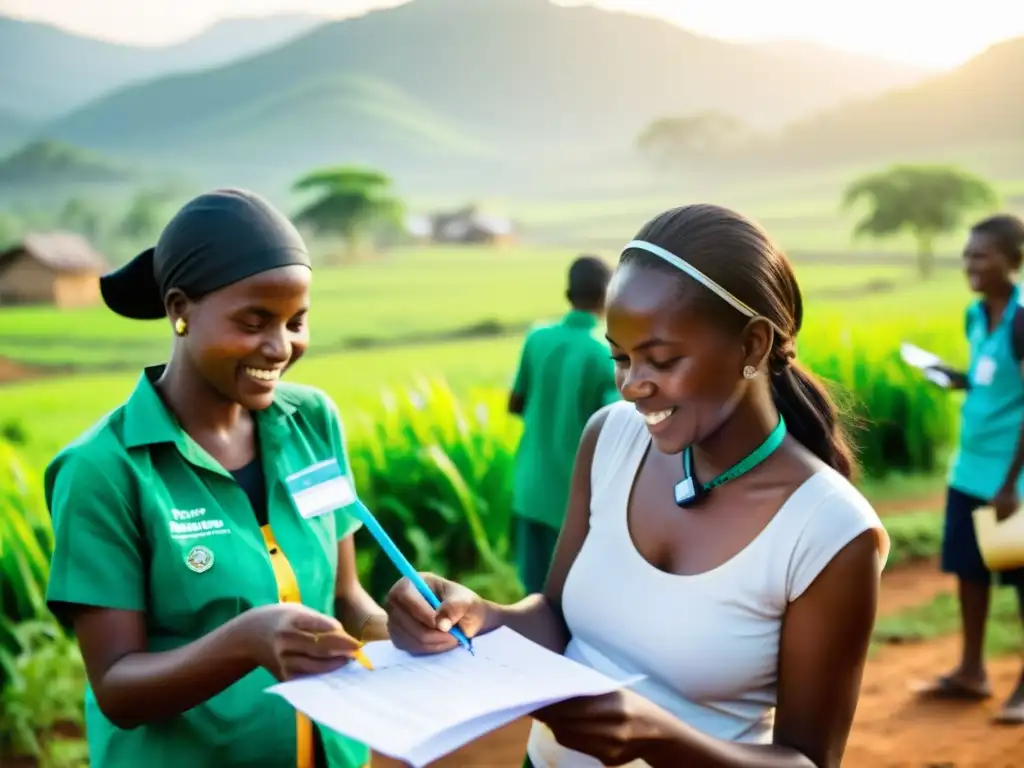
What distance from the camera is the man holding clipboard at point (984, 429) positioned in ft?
13.3

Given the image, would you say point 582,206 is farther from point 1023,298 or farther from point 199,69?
point 1023,298

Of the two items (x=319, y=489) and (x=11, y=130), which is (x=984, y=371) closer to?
(x=319, y=489)

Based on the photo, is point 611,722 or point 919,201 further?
point 919,201

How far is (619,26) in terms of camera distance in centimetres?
1080

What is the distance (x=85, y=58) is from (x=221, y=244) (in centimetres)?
630

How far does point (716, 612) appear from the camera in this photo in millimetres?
1448

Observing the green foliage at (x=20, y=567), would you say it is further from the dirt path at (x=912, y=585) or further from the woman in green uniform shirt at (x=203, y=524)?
the dirt path at (x=912, y=585)

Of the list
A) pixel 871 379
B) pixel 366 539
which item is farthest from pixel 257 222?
pixel 871 379

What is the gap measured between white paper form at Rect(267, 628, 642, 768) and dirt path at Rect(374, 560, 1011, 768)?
2539mm

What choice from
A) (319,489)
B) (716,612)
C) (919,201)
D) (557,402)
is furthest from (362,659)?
(919,201)

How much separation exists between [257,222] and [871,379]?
22.3 ft

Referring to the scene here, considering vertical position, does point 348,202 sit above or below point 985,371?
above

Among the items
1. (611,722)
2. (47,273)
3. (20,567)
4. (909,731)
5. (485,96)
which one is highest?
(485,96)

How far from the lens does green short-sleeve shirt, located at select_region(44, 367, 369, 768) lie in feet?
4.94
